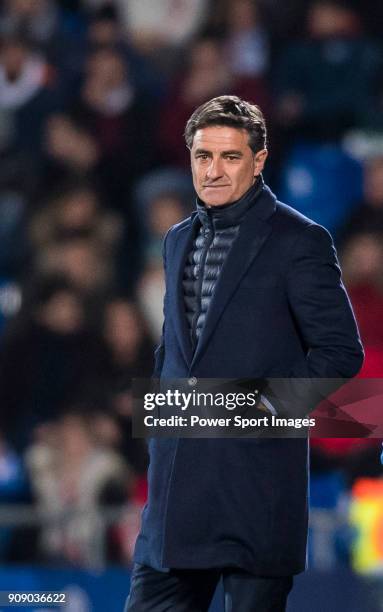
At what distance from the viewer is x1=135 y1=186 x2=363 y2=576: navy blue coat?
2410 mm

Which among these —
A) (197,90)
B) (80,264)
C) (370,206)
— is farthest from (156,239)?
(370,206)

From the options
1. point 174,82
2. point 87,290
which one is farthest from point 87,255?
point 174,82

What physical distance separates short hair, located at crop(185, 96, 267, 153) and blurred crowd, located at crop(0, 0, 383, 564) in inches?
110

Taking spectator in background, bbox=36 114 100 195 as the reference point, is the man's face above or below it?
below

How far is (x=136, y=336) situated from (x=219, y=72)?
1.40m

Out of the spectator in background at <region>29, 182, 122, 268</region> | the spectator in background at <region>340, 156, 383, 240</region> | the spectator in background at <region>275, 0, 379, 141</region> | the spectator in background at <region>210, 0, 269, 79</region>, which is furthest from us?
the spectator in background at <region>210, 0, 269, 79</region>

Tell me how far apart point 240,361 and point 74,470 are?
3025 mm

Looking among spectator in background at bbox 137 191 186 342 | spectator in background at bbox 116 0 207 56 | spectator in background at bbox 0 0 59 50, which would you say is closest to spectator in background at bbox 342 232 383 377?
spectator in background at bbox 137 191 186 342

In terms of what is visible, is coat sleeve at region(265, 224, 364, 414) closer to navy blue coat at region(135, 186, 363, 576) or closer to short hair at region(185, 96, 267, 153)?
navy blue coat at region(135, 186, 363, 576)

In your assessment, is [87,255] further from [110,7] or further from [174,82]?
[110,7]

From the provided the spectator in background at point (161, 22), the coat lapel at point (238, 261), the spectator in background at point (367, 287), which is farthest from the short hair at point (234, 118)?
the spectator in background at point (161, 22)

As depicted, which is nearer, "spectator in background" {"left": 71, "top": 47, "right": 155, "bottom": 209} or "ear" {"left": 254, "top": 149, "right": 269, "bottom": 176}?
"ear" {"left": 254, "top": 149, "right": 269, "bottom": 176}

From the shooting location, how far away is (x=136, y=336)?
5672 mm

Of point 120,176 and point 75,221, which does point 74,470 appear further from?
point 120,176
